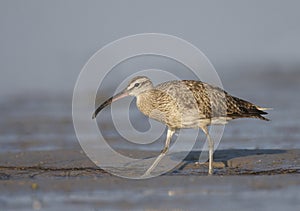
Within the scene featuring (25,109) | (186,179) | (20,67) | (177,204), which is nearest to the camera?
(177,204)

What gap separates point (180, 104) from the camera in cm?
1366

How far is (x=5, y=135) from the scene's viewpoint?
57.9ft

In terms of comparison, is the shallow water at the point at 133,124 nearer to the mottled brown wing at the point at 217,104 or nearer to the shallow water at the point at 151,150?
the shallow water at the point at 151,150

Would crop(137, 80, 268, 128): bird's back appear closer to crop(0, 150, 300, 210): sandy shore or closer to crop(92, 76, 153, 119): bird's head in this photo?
crop(92, 76, 153, 119): bird's head

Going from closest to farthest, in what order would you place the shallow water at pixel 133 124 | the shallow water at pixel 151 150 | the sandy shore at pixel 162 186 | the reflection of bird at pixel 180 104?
the sandy shore at pixel 162 186 → the shallow water at pixel 151 150 → the reflection of bird at pixel 180 104 → the shallow water at pixel 133 124

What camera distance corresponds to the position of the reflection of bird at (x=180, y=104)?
1366cm

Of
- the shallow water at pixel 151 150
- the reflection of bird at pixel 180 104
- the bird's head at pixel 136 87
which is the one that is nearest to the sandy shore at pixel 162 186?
the shallow water at pixel 151 150

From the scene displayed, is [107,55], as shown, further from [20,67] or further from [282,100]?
[282,100]

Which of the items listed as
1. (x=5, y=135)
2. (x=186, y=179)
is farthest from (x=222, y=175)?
(x=5, y=135)

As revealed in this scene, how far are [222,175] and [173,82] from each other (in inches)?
78.9

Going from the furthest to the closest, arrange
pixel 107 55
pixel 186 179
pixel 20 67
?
pixel 20 67, pixel 107 55, pixel 186 179

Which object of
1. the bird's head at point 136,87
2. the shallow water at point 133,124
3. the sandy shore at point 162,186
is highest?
the bird's head at point 136,87

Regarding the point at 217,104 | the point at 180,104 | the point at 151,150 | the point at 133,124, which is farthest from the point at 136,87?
the point at 133,124

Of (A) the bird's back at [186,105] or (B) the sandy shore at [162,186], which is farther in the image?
(A) the bird's back at [186,105]
